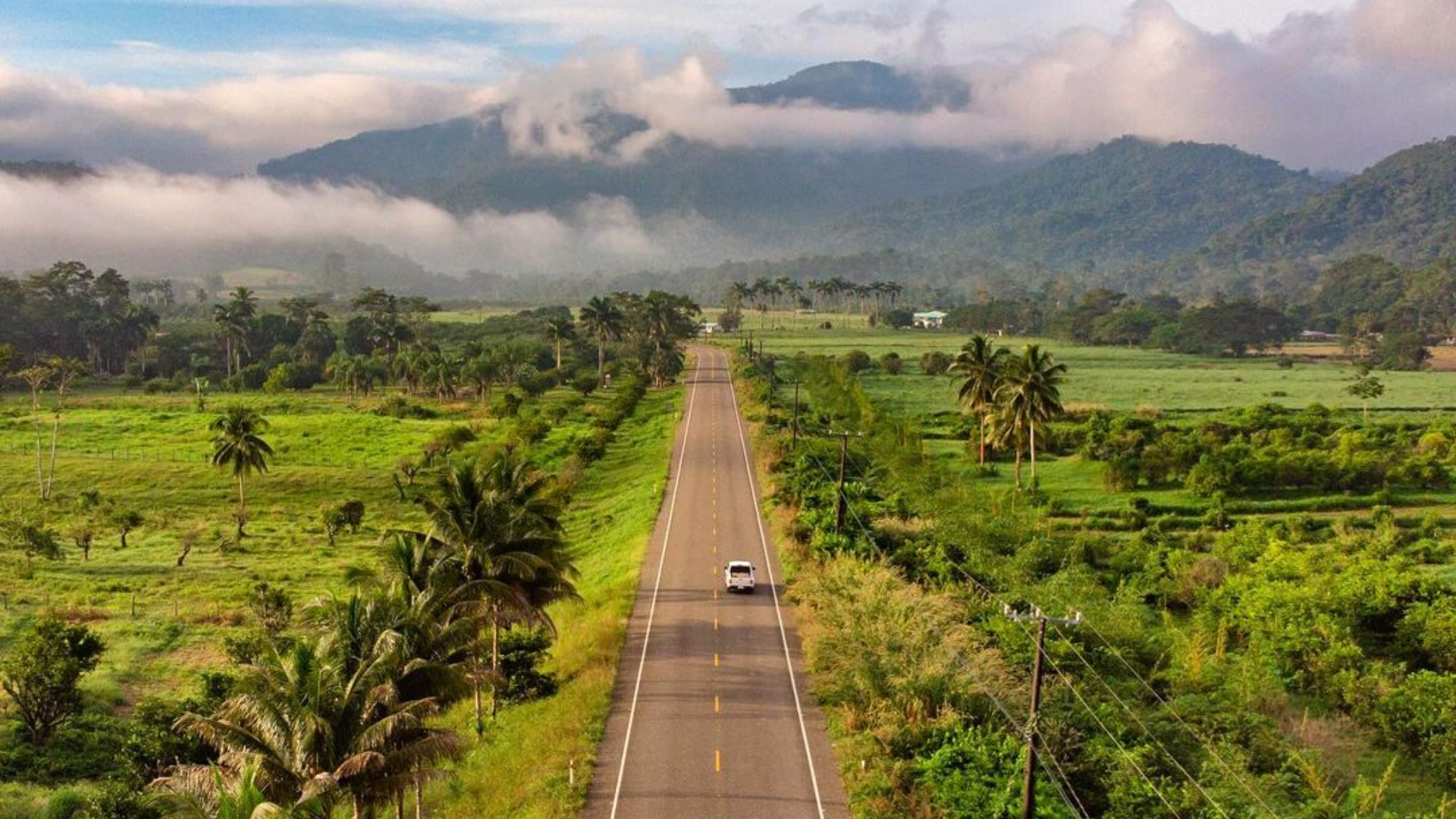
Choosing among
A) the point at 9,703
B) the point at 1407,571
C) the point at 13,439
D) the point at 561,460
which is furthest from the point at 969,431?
the point at 13,439

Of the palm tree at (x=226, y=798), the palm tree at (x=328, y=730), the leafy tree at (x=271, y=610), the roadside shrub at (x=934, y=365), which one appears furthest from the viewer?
the roadside shrub at (x=934, y=365)

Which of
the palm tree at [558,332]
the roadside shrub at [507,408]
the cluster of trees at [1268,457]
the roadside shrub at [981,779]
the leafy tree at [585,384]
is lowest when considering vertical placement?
the roadside shrub at [981,779]

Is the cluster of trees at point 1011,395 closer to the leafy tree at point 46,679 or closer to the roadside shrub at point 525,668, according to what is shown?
the roadside shrub at point 525,668

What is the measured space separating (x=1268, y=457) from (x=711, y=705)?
2449 inches

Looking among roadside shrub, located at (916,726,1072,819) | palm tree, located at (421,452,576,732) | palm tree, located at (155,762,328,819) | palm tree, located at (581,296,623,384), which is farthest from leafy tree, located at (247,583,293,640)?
palm tree, located at (581,296,623,384)

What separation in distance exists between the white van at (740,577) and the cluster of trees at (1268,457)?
137 ft

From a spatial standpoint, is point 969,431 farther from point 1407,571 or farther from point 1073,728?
point 1073,728

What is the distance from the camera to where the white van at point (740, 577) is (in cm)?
5469

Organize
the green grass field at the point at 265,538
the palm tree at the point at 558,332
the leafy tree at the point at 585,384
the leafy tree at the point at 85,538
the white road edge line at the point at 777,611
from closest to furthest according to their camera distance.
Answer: the white road edge line at the point at 777,611
the green grass field at the point at 265,538
the leafy tree at the point at 85,538
the leafy tree at the point at 585,384
the palm tree at the point at 558,332

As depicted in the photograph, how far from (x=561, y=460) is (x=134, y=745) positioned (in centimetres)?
6184

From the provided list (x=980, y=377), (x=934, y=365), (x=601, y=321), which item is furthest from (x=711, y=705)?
(x=934, y=365)

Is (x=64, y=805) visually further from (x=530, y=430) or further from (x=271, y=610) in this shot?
(x=530, y=430)

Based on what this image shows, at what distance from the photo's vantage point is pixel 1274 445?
9000cm

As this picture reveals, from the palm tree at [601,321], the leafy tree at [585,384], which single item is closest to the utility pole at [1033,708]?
the leafy tree at [585,384]
